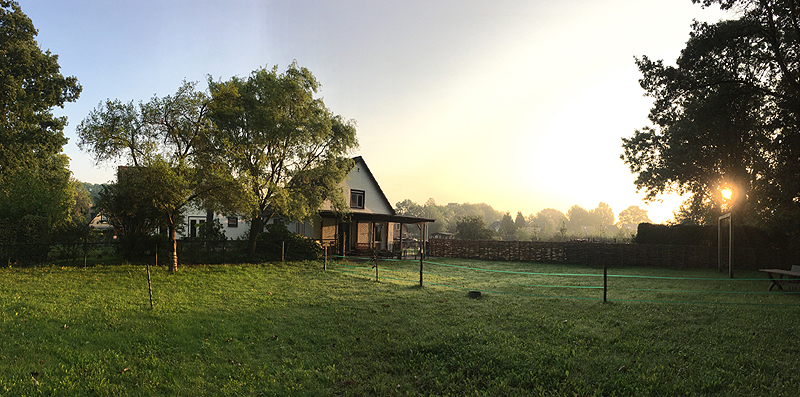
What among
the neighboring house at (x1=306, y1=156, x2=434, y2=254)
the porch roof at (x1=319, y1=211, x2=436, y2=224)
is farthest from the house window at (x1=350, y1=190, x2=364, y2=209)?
the porch roof at (x1=319, y1=211, x2=436, y2=224)

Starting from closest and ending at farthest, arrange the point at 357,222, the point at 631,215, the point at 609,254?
the point at 609,254 < the point at 357,222 < the point at 631,215

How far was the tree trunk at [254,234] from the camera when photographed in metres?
19.5

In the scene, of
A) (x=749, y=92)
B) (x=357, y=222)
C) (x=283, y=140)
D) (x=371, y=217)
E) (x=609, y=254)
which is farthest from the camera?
(x=357, y=222)

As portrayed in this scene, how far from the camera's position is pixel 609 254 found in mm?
23406

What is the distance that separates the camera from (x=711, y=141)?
757 inches

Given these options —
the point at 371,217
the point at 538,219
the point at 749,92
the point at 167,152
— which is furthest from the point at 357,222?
the point at 538,219

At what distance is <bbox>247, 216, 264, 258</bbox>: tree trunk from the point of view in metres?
19.5

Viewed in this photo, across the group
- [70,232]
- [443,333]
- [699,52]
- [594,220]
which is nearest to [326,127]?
[70,232]

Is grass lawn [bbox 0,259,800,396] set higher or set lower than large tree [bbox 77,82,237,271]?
lower

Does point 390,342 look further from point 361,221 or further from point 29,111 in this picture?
point 29,111

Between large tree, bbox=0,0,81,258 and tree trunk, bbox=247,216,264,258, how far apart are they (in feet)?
26.2

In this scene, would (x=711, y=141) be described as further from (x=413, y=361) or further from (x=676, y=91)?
(x=413, y=361)

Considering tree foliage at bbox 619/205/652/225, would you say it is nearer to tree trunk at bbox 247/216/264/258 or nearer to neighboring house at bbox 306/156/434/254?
neighboring house at bbox 306/156/434/254

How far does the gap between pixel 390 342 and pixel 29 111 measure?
2649 cm
